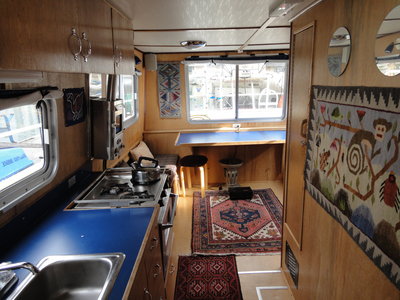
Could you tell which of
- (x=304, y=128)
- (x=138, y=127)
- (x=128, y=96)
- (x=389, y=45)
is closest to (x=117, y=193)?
(x=304, y=128)

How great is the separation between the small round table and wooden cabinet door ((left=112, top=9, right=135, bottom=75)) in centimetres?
244

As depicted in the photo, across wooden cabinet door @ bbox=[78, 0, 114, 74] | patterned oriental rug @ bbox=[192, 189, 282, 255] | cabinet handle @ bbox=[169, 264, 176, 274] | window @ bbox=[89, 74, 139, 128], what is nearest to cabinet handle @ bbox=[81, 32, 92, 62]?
wooden cabinet door @ bbox=[78, 0, 114, 74]

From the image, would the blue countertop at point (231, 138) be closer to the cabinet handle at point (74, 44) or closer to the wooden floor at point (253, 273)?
the wooden floor at point (253, 273)

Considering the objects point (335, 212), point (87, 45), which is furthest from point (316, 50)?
point (87, 45)

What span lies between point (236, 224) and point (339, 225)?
6.81 ft

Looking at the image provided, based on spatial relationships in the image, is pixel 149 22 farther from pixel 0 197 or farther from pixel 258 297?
pixel 258 297

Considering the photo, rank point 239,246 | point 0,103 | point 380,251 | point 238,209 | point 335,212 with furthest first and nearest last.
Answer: point 238,209, point 239,246, point 335,212, point 0,103, point 380,251

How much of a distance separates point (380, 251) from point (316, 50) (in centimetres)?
114

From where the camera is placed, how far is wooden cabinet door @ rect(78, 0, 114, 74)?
128cm

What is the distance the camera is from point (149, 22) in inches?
86.7

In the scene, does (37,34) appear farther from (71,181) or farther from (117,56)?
(71,181)

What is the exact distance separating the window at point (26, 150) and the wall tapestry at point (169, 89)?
285 centimetres

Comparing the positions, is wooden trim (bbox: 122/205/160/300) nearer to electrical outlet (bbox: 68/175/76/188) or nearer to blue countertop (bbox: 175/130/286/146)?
electrical outlet (bbox: 68/175/76/188)

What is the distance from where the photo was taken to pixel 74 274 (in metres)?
1.26
